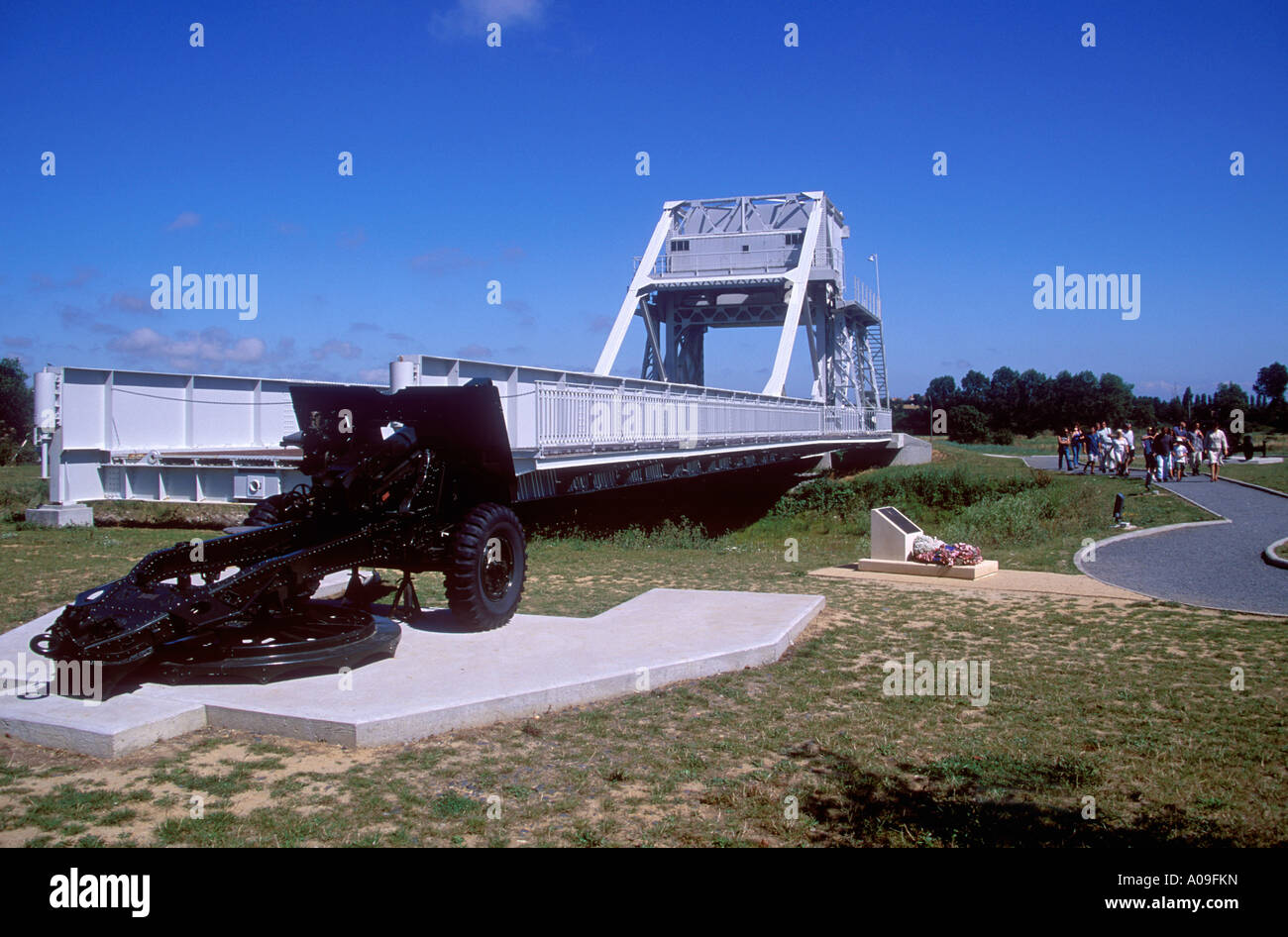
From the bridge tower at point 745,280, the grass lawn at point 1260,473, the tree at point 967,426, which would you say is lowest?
the grass lawn at point 1260,473

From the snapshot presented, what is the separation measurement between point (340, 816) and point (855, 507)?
27.7 metres

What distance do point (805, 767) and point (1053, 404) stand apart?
97.9 meters

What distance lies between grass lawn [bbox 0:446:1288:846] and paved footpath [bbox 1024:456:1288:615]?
103 inches

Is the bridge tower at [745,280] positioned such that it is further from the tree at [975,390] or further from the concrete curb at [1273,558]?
the tree at [975,390]

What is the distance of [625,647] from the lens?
7305 mm

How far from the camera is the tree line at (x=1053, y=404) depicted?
87188mm

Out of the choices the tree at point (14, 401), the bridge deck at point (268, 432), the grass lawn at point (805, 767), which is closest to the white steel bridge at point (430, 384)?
the bridge deck at point (268, 432)

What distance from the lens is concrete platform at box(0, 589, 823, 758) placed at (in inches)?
204

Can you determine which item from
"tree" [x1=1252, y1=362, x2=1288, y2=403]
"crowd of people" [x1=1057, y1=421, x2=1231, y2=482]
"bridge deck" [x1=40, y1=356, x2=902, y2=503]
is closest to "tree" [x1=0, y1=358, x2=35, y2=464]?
"bridge deck" [x1=40, y1=356, x2=902, y2=503]

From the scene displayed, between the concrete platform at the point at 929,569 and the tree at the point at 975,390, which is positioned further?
the tree at the point at 975,390

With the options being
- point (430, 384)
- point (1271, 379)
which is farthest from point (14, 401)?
point (1271, 379)

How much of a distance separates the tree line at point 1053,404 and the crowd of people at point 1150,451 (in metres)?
43.3
